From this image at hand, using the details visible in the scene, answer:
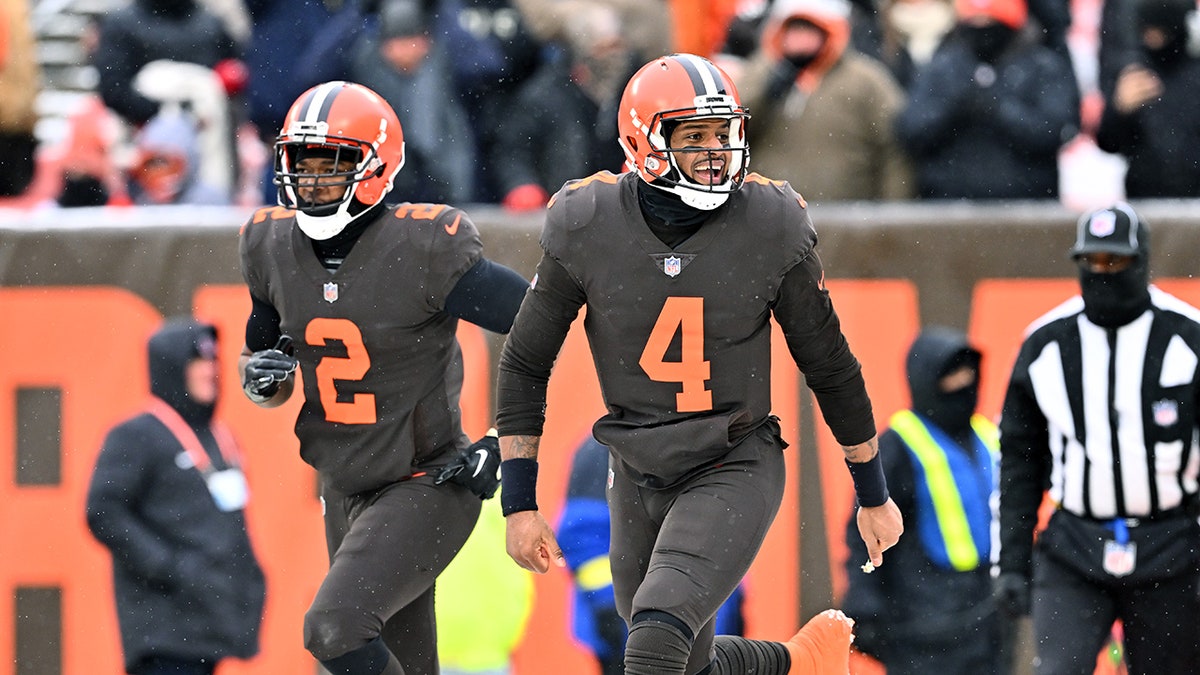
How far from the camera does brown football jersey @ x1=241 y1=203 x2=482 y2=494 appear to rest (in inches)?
223

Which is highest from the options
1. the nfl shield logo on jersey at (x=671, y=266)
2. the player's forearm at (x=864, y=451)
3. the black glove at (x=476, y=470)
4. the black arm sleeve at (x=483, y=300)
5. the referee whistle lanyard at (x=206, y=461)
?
the nfl shield logo on jersey at (x=671, y=266)

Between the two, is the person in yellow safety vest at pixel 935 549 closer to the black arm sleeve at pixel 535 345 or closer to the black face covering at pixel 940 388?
the black face covering at pixel 940 388

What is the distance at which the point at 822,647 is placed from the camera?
561 centimetres

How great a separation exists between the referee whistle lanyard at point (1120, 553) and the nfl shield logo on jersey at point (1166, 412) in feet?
1.27

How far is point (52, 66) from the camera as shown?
10.8 metres

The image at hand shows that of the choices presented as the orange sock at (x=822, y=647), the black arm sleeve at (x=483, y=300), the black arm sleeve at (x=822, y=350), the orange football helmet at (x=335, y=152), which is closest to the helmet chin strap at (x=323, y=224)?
the orange football helmet at (x=335, y=152)

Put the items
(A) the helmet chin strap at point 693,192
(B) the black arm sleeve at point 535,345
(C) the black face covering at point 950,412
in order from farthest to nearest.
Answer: (C) the black face covering at point 950,412, (B) the black arm sleeve at point 535,345, (A) the helmet chin strap at point 693,192

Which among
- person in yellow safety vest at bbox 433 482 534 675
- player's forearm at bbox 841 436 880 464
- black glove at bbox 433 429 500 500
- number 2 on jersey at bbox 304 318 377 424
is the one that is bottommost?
person in yellow safety vest at bbox 433 482 534 675

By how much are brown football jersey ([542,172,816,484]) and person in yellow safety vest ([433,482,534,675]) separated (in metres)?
2.80

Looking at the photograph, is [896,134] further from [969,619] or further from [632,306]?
[632,306]

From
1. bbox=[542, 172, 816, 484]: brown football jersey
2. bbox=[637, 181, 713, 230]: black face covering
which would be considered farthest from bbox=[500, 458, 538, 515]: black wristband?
bbox=[637, 181, 713, 230]: black face covering

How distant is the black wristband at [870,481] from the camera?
5.34 metres

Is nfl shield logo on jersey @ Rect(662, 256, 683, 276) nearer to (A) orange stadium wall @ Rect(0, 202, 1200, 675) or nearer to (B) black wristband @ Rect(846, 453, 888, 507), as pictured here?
(B) black wristband @ Rect(846, 453, 888, 507)

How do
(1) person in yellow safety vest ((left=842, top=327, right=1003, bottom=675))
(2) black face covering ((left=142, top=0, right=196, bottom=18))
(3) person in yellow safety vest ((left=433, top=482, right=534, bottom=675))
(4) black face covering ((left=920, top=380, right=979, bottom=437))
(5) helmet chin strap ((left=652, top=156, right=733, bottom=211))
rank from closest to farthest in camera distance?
(5) helmet chin strap ((left=652, top=156, right=733, bottom=211))
(1) person in yellow safety vest ((left=842, top=327, right=1003, bottom=675))
(4) black face covering ((left=920, top=380, right=979, bottom=437))
(3) person in yellow safety vest ((left=433, top=482, right=534, bottom=675))
(2) black face covering ((left=142, top=0, right=196, bottom=18))
